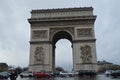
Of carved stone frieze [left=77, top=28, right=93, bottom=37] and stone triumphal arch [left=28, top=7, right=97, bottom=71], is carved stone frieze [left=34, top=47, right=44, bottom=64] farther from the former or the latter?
carved stone frieze [left=77, top=28, right=93, bottom=37]

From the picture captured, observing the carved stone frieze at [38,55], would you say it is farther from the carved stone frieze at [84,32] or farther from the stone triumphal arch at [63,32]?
the carved stone frieze at [84,32]

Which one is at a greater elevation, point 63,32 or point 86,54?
point 63,32

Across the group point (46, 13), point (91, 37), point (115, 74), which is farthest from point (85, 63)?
point (46, 13)

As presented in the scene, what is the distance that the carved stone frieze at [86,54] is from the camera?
38500 millimetres

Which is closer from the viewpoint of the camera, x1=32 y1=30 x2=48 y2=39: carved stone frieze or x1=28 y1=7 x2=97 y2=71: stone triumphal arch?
x1=28 y1=7 x2=97 y2=71: stone triumphal arch

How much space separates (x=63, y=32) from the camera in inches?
1658

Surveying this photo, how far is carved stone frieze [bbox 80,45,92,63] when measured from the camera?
38.5 metres

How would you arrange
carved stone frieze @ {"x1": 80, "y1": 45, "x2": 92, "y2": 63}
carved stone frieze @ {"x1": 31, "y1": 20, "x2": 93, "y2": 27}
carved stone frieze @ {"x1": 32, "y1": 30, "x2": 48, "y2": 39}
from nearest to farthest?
carved stone frieze @ {"x1": 80, "y1": 45, "x2": 92, "y2": 63}, carved stone frieze @ {"x1": 31, "y1": 20, "x2": 93, "y2": 27}, carved stone frieze @ {"x1": 32, "y1": 30, "x2": 48, "y2": 39}

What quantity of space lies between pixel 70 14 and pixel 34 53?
395 inches

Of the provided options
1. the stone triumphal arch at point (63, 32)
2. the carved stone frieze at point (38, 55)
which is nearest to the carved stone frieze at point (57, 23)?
the stone triumphal arch at point (63, 32)

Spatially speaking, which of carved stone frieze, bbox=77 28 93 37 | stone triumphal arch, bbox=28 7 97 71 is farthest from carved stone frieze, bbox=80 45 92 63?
carved stone frieze, bbox=77 28 93 37

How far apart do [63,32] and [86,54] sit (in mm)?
6602

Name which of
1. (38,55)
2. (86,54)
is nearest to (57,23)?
(38,55)

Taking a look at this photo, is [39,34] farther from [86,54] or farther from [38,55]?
[86,54]
